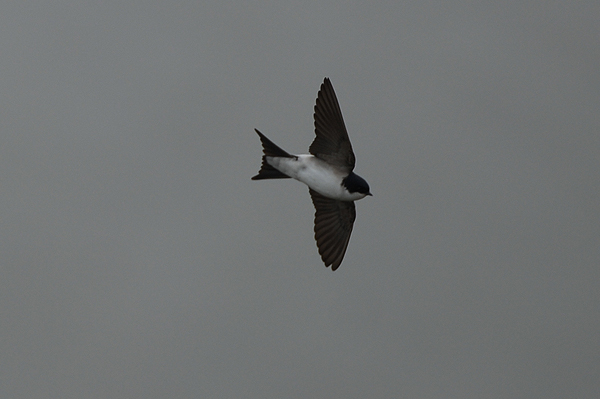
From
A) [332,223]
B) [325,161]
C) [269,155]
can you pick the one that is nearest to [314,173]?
[325,161]

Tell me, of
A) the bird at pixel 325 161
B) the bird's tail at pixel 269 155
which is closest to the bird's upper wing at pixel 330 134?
the bird at pixel 325 161

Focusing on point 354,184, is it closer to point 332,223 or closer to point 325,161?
point 325,161

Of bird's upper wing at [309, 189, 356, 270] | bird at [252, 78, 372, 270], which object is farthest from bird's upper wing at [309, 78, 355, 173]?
bird's upper wing at [309, 189, 356, 270]

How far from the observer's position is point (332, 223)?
13.1 ft

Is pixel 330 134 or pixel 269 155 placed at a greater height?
pixel 330 134

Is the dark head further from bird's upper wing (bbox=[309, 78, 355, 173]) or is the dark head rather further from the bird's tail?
the bird's tail

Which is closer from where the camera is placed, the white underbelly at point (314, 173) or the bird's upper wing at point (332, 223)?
the white underbelly at point (314, 173)

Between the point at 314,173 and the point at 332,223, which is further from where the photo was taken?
the point at 332,223

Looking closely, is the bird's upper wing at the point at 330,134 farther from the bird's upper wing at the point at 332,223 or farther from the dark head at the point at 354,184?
the bird's upper wing at the point at 332,223

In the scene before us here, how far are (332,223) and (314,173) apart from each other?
1.19 ft

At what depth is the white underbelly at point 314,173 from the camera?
12.1 ft

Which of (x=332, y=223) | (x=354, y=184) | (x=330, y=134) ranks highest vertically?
(x=330, y=134)

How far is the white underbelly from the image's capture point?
370cm

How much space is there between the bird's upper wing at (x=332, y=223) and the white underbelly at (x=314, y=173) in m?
0.26
